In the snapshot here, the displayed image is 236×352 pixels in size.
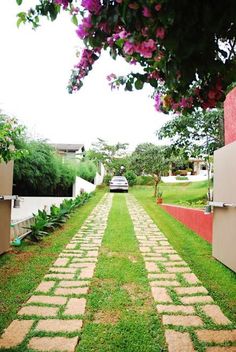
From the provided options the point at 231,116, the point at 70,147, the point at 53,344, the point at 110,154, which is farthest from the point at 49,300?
the point at 110,154

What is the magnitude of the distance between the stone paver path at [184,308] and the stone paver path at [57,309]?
0.78 metres

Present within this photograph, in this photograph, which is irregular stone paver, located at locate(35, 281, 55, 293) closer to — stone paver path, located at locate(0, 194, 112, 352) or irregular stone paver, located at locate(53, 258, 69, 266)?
stone paver path, located at locate(0, 194, 112, 352)

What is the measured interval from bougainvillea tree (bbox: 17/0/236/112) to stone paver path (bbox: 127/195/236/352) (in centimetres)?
179

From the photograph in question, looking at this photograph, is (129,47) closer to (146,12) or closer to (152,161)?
(146,12)

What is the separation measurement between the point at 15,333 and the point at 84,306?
76cm

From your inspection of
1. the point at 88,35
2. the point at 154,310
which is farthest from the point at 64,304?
the point at 88,35

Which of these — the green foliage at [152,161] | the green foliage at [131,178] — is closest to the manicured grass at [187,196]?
the green foliage at [152,161]

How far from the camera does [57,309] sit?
10.2ft

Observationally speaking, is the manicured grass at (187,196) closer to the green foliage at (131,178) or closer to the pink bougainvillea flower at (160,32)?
the green foliage at (131,178)

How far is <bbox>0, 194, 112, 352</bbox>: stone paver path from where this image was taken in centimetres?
251

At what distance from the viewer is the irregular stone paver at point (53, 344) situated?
7.86 ft

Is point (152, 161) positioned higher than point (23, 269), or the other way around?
point (152, 161)

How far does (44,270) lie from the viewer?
4.46 metres

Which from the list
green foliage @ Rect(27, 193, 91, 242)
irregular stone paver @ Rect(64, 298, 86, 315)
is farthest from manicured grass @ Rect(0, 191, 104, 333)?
irregular stone paver @ Rect(64, 298, 86, 315)
